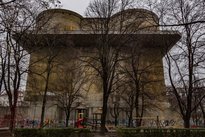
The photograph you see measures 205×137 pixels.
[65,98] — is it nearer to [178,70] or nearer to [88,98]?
[88,98]

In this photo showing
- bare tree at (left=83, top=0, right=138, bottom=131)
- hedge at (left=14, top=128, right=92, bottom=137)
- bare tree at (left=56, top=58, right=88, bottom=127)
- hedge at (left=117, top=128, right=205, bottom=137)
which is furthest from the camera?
bare tree at (left=56, top=58, right=88, bottom=127)

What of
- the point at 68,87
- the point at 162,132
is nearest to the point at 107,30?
the point at 162,132

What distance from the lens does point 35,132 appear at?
590 inches

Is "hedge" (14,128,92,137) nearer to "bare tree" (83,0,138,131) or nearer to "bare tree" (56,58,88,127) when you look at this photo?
"bare tree" (83,0,138,131)

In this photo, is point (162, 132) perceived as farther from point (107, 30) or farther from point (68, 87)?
point (68, 87)

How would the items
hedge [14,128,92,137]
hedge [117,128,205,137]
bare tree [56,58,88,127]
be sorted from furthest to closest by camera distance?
bare tree [56,58,88,127] < hedge [117,128,205,137] < hedge [14,128,92,137]

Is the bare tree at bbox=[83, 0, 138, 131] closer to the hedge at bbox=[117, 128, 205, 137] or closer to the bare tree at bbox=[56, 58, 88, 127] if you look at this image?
the hedge at bbox=[117, 128, 205, 137]

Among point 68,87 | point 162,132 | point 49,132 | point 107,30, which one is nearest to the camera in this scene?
point 49,132

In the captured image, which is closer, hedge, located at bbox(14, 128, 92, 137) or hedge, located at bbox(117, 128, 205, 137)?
hedge, located at bbox(14, 128, 92, 137)

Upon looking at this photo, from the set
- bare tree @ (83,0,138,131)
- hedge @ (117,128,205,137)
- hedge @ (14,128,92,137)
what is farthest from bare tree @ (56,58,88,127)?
hedge @ (117,128,205,137)

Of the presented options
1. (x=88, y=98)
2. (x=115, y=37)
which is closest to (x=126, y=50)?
(x=115, y=37)

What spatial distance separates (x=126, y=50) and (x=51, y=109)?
2308 cm

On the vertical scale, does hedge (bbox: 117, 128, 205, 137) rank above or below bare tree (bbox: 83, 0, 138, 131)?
below

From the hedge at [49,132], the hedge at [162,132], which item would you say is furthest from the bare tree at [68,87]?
the hedge at [162,132]
